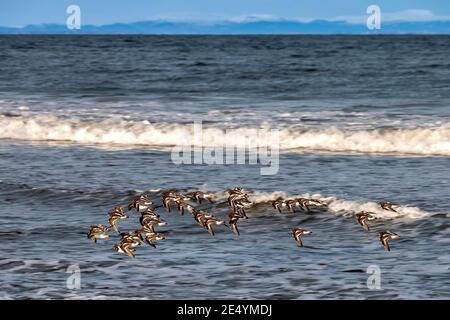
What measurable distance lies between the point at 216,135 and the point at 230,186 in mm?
7641

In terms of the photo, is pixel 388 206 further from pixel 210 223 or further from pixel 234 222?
pixel 210 223

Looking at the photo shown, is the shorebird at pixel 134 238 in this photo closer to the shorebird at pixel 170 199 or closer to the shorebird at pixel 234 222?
the shorebird at pixel 234 222

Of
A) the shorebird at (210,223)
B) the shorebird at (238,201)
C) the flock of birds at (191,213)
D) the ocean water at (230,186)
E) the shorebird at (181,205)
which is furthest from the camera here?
the shorebird at (181,205)

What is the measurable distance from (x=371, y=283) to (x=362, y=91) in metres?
25.9

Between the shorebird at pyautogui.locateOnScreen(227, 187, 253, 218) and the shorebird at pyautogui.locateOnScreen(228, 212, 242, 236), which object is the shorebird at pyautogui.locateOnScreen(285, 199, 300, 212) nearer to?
the shorebird at pyautogui.locateOnScreen(227, 187, 253, 218)

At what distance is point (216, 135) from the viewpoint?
23.4 metres

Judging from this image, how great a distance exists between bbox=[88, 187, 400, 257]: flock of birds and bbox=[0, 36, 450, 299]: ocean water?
13 cm

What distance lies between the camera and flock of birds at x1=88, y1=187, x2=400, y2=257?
11578 mm

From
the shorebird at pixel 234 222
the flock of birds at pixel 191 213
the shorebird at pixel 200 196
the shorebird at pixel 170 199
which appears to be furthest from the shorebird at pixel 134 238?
the shorebird at pixel 200 196

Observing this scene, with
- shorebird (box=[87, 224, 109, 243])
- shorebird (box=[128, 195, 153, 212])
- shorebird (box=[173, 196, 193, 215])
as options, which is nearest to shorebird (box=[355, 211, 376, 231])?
shorebird (box=[173, 196, 193, 215])

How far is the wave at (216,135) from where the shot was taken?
21.1 metres

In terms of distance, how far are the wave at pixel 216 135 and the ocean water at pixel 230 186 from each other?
0.19 feet

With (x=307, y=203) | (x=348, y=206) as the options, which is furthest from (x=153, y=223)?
(x=348, y=206)
